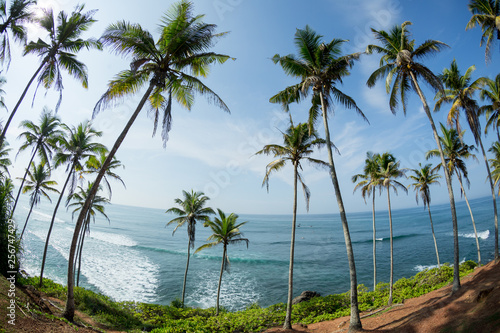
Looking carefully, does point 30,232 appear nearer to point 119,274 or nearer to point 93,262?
point 93,262

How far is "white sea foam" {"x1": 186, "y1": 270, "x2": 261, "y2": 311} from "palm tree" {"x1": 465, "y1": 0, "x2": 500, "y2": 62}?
28.7m

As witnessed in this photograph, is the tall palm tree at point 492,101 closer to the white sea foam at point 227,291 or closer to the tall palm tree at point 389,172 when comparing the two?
the tall palm tree at point 389,172

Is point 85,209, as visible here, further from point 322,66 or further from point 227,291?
point 227,291

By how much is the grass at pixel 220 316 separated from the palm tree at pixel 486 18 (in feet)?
47.9

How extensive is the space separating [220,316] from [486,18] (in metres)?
23.8

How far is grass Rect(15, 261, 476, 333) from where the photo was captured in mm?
12453

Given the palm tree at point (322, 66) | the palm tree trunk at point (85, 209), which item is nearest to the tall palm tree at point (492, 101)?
the palm tree at point (322, 66)

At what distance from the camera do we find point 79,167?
17.3 m

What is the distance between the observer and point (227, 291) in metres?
29.1

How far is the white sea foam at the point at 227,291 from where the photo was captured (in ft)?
83.3

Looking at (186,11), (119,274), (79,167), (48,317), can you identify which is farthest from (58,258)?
(186,11)

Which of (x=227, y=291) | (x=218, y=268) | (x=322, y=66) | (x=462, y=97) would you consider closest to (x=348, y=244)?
(x=322, y=66)

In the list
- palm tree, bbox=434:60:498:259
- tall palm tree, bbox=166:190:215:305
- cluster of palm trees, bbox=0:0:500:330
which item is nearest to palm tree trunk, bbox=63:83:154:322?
cluster of palm trees, bbox=0:0:500:330

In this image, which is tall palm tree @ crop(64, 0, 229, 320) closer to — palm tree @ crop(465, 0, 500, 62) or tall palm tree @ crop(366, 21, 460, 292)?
tall palm tree @ crop(366, 21, 460, 292)
